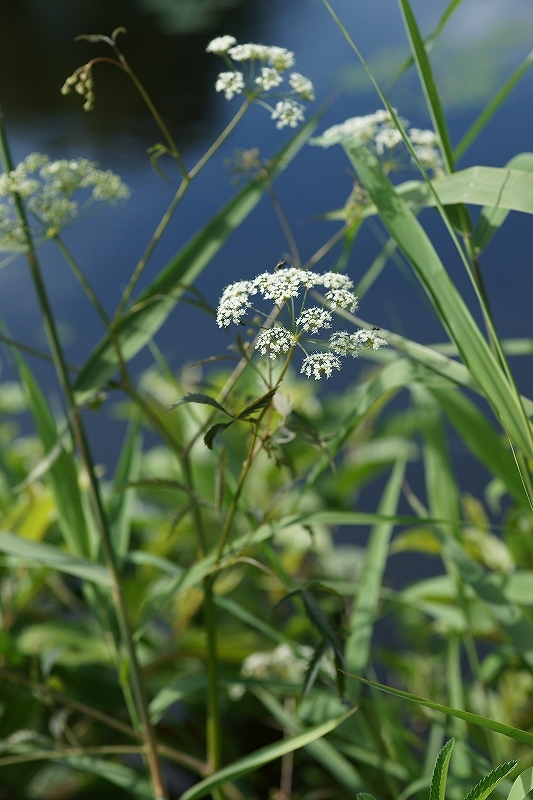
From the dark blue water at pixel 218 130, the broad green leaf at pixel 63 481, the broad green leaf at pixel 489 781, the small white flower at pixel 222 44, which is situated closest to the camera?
the broad green leaf at pixel 489 781

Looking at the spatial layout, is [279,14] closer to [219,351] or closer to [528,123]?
[528,123]

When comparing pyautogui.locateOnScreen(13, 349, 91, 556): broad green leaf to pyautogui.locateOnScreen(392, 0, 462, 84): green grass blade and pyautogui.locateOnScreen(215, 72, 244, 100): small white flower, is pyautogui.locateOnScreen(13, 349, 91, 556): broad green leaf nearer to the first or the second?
pyautogui.locateOnScreen(215, 72, 244, 100): small white flower

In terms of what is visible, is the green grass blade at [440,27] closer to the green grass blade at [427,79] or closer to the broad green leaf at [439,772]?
the green grass blade at [427,79]

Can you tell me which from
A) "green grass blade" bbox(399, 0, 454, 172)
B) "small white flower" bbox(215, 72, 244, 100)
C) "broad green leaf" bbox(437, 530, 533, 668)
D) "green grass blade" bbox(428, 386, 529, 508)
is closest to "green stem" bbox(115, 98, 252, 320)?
"small white flower" bbox(215, 72, 244, 100)

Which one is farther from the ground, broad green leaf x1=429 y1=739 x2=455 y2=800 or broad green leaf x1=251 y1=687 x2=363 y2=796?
broad green leaf x1=429 y1=739 x2=455 y2=800

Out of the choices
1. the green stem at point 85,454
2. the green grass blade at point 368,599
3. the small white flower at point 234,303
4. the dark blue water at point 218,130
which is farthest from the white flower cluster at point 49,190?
the dark blue water at point 218,130

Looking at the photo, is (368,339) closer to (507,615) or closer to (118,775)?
(507,615)

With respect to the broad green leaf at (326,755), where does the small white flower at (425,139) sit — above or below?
above
